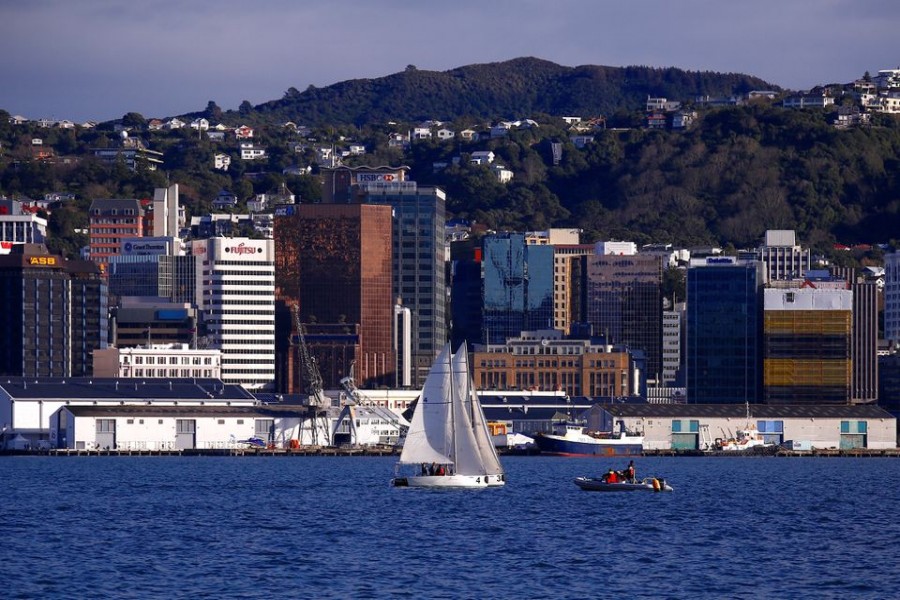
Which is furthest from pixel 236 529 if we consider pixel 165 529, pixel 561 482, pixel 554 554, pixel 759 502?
pixel 561 482

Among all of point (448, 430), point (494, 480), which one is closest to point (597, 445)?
point (494, 480)

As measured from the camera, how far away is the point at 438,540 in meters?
83.5

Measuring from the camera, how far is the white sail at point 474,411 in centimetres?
11356

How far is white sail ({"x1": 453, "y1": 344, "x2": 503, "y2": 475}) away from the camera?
373 feet

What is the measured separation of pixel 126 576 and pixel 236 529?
61.6 ft

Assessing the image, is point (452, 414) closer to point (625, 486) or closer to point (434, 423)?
point (434, 423)

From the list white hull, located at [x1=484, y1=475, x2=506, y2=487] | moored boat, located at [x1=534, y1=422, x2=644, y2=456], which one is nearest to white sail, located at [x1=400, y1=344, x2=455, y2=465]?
white hull, located at [x1=484, y1=475, x2=506, y2=487]

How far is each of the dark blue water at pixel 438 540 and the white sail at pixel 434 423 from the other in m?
2.28

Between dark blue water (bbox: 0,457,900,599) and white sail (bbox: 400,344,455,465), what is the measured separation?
228 cm

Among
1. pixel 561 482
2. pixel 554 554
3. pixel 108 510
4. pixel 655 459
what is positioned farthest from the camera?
pixel 655 459

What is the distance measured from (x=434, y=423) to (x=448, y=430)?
35.0 inches

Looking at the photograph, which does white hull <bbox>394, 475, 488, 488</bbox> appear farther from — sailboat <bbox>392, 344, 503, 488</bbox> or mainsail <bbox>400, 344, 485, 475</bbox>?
mainsail <bbox>400, 344, 485, 475</bbox>

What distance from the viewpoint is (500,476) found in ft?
389

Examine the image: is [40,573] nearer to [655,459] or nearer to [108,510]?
[108,510]
